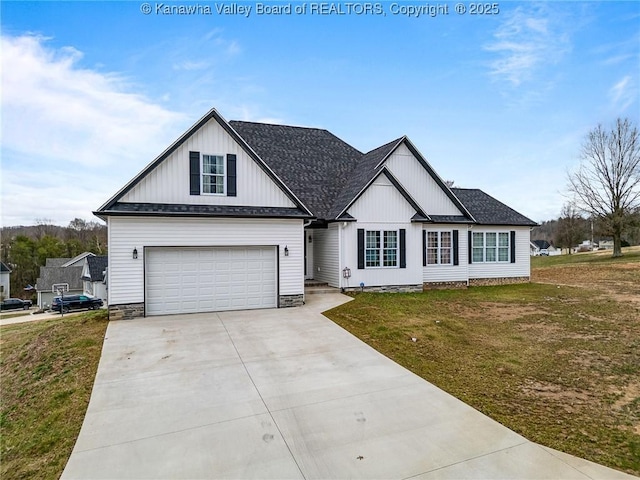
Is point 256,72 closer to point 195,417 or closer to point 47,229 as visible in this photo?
point 195,417

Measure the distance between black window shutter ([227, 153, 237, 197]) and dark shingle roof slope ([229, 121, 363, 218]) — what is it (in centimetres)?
463

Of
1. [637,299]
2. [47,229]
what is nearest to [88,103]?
[637,299]

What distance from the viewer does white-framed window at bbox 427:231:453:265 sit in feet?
58.0

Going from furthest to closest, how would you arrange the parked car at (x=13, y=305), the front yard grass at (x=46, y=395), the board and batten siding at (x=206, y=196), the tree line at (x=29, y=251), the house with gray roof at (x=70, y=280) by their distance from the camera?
1. the tree line at (x=29, y=251)
2. the parked car at (x=13, y=305)
3. the house with gray roof at (x=70, y=280)
4. the board and batten siding at (x=206, y=196)
5. the front yard grass at (x=46, y=395)

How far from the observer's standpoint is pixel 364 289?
15.6m

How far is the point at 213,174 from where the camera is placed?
12312mm

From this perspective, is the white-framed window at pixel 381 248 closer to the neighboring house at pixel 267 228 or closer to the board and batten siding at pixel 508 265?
the neighboring house at pixel 267 228

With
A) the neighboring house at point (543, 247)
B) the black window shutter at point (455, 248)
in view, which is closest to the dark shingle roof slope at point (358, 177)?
the black window shutter at point (455, 248)

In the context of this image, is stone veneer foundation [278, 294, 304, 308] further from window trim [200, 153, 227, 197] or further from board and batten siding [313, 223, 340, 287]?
window trim [200, 153, 227, 197]

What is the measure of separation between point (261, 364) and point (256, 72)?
45.9ft

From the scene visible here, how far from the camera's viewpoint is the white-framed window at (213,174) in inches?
481

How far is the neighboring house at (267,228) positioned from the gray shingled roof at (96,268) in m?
25.4

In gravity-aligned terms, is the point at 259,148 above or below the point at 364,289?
above

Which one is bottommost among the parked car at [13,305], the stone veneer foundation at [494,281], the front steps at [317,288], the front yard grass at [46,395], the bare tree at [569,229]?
the parked car at [13,305]
